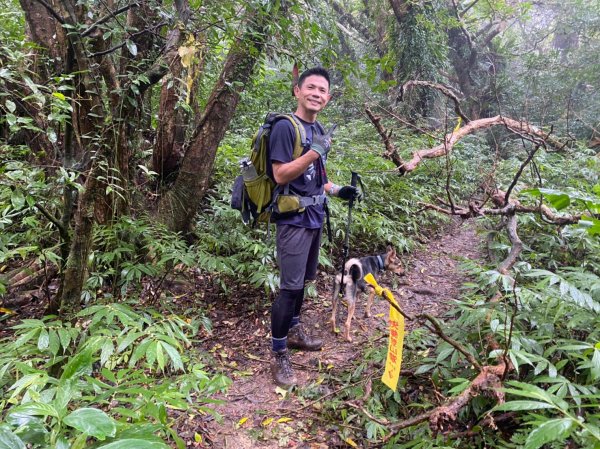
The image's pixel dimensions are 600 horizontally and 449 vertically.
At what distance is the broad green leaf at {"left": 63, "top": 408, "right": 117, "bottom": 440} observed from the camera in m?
0.77

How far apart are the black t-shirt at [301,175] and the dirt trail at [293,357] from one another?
1.33 m

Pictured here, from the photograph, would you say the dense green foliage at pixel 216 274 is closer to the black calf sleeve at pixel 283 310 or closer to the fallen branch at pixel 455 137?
the black calf sleeve at pixel 283 310

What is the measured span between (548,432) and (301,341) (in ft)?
8.62

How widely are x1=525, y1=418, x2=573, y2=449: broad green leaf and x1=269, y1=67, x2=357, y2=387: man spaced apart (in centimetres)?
204

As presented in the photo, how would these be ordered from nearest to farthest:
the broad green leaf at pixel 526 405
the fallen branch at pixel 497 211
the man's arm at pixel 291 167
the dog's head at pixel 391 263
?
the broad green leaf at pixel 526 405, the man's arm at pixel 291 167, the fallen branch at pixel 497 211, the dog's head at pixel 391 263

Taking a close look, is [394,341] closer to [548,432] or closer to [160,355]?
[548,432]

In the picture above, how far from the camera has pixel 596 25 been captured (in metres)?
12.9

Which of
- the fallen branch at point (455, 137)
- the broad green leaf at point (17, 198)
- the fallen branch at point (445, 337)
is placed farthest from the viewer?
the fallen branch at point (455, 137)

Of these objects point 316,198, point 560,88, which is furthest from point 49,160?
point 560,88

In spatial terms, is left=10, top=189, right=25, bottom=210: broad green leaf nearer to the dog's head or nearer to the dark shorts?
the dark shorts

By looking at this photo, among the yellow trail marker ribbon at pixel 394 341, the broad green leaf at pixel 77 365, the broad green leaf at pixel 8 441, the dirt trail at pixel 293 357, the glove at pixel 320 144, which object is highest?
the glove at pixel 320 144

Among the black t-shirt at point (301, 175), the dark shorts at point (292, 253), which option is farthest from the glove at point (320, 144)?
the dark shorts at point (292, 253)

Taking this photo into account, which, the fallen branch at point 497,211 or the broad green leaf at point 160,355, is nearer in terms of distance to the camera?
the broad green leaf at point 160,355

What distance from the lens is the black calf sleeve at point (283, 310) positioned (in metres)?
3.04
